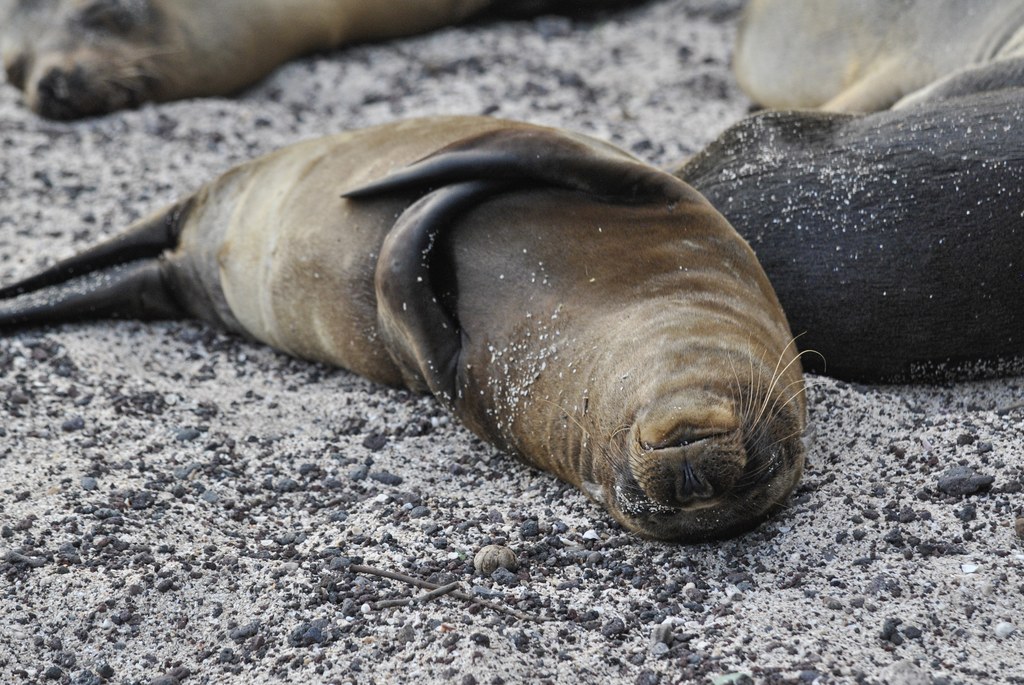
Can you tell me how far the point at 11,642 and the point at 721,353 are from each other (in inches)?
64.2

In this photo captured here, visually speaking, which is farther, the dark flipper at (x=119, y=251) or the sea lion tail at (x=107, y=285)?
the dark flipper at (x=119, y=251)

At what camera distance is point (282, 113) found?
22.2 feet

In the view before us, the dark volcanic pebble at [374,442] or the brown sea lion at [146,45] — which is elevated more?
the brown sea lion at [146,45]

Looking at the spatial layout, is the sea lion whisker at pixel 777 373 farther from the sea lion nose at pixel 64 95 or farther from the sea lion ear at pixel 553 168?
the sea lion nose at pixel 64 95

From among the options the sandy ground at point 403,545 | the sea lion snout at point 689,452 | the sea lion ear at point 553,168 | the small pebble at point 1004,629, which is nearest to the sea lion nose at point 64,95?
the sandy ground at point 403,545

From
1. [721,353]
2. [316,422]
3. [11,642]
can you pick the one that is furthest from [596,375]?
[11,642]

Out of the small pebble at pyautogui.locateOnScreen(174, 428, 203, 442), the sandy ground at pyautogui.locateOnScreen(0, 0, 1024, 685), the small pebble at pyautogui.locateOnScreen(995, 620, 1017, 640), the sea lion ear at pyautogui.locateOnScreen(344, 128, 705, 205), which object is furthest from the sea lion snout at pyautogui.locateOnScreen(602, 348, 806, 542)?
the small pebble at pyautogui.locateOnScreen(174, 428, 203, 442)

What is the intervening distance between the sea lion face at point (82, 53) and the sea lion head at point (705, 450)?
4417 mm

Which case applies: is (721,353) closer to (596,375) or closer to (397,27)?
(596,375)

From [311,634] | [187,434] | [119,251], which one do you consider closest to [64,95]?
[119,251]

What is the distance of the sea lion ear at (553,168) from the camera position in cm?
363

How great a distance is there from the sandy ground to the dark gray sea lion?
0.12m

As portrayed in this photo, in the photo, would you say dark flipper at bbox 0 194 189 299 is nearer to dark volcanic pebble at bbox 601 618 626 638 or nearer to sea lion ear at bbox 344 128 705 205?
sea lion ear at bbox 344 128 705 205

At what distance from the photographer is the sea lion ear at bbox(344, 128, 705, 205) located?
3629 mm
